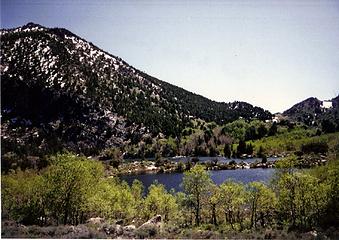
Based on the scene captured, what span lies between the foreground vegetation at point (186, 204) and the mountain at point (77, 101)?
3354 millimetres

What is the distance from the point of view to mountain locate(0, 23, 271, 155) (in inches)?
1151

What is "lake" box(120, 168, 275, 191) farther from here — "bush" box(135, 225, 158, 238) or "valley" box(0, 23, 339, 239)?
"bush" box(135, 225, 158, 238)

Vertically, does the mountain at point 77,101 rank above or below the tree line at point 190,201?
above

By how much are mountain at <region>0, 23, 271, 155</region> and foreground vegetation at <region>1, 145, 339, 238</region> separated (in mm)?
3354

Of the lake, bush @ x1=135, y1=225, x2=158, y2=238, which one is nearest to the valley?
→ bush @ x1=135, y1=225, x2=158, y2=238

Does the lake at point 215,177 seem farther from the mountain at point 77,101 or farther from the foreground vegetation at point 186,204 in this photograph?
the foreground vegetation at point 186,204

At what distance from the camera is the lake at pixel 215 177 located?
30114 millimetres

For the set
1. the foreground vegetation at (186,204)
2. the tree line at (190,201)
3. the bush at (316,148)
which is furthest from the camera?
the bush at (316,148)

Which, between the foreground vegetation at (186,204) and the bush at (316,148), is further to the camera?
the bush at (316,148)

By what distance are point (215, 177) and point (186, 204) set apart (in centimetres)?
1483

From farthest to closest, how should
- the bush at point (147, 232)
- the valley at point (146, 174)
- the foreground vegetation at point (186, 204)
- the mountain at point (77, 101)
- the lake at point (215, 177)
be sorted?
the lake at point (215, 177) < the mountain at point (77, 101) < the valley at point (146, 174) < the foreground vegetation at point (186, 204) < the bush at point (147, 232)

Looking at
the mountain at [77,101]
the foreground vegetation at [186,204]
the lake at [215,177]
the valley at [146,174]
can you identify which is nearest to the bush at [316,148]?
the valley at [146,174]

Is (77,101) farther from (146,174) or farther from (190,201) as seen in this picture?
(190,201)

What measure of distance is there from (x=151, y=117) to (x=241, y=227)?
35108 mm
